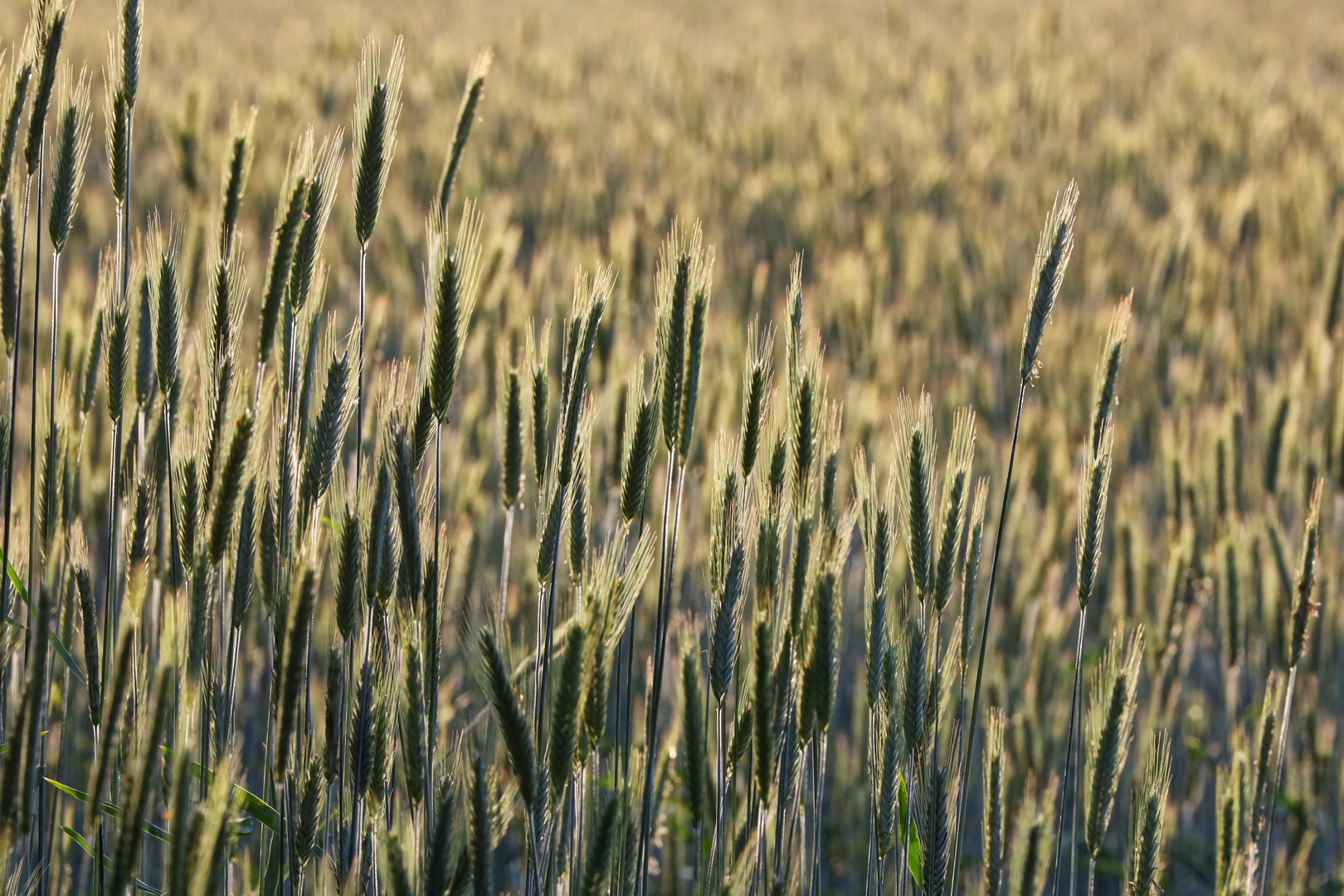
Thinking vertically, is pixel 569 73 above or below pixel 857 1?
below

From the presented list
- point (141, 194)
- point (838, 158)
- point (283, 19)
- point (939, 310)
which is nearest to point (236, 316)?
point (939, 310)

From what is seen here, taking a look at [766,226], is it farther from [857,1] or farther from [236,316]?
[857,1]

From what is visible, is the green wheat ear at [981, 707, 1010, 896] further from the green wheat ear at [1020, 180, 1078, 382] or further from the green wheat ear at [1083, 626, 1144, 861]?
the green wheat ear at [1020, 180, 1078, 382]

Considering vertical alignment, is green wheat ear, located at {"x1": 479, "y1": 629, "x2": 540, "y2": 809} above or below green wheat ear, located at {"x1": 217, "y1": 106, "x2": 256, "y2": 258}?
below

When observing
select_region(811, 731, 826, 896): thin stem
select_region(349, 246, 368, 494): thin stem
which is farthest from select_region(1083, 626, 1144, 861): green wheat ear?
select_region(349, 246, 368, 494): thin stem

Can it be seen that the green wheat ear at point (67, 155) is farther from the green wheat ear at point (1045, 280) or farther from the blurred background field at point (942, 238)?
the green wheat ear at point (1045, 280)

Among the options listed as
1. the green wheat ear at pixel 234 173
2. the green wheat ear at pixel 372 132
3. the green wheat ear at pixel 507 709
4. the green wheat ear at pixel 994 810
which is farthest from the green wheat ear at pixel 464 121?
the green wheat ear at pixel 994 810

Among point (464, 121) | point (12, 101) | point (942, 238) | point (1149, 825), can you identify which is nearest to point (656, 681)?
point (1149, 825)

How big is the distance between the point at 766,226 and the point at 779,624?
395 centimetres

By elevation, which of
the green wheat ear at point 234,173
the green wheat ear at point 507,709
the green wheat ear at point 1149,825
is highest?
the green wheat ear at point 234,173

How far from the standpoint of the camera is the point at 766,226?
4715 millimetres

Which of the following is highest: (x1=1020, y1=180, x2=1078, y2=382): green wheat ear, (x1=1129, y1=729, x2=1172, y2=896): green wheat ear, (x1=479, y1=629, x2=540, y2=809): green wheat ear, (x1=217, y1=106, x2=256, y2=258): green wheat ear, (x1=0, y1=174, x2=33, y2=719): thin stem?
(x1=217, y1=106, x2=256, y2=258): green wheat ear

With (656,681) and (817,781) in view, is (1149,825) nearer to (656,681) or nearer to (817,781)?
(817,781)

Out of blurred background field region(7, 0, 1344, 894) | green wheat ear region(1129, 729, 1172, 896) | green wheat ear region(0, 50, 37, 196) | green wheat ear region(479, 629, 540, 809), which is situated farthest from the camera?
blurred background field region(7, 0, 1344, 894)
